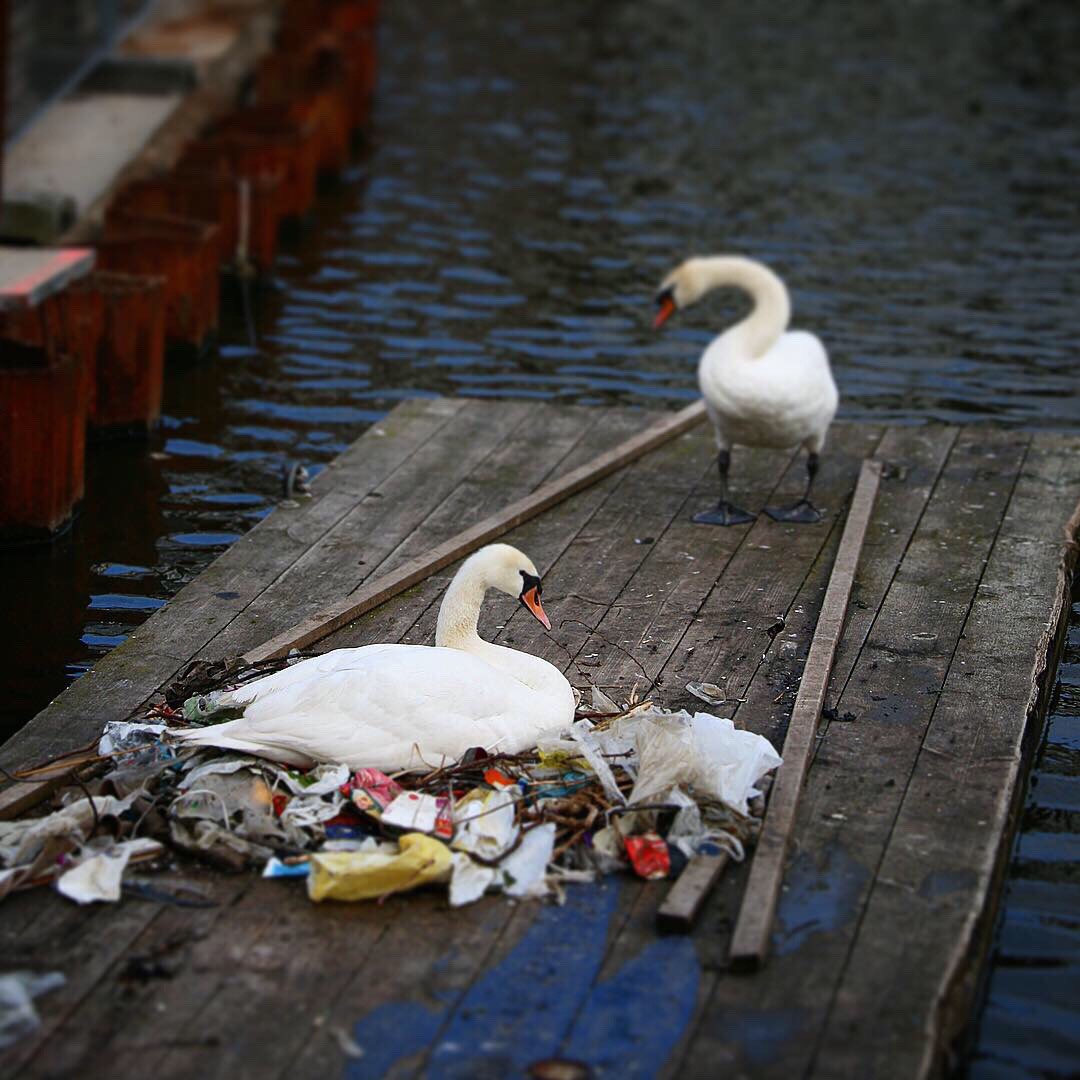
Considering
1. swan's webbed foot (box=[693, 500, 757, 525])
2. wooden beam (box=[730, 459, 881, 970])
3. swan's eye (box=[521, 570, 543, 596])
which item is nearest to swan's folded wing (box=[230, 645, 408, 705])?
swan's eye (box=[521, 570, 543, 596])

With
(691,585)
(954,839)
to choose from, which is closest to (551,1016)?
(954,839)

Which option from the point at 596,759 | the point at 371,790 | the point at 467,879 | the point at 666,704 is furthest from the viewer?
the point at 666,704

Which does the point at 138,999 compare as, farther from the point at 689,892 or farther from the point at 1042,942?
the point at 1042,942

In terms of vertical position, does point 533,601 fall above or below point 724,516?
above

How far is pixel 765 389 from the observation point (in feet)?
27.9

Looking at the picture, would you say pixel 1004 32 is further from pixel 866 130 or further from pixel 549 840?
pixel 549 840

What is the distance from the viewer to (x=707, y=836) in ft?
18.0

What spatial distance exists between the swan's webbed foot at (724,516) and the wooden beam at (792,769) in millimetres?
529

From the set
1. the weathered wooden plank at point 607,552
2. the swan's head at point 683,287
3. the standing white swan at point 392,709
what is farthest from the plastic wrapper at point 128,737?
the swan's head at point 683,287

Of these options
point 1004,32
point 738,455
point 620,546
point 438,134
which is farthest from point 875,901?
point 1004,32

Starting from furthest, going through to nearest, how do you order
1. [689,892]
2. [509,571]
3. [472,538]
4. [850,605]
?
[472,538] < [850,605] < [509,571] < [689,892]

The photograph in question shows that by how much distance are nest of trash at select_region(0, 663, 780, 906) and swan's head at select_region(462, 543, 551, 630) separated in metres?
0.61

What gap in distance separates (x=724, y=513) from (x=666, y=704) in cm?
233

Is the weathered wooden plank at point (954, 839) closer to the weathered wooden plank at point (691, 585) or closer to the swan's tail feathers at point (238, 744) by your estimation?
the weathered wooden plank at point (691, 585)
